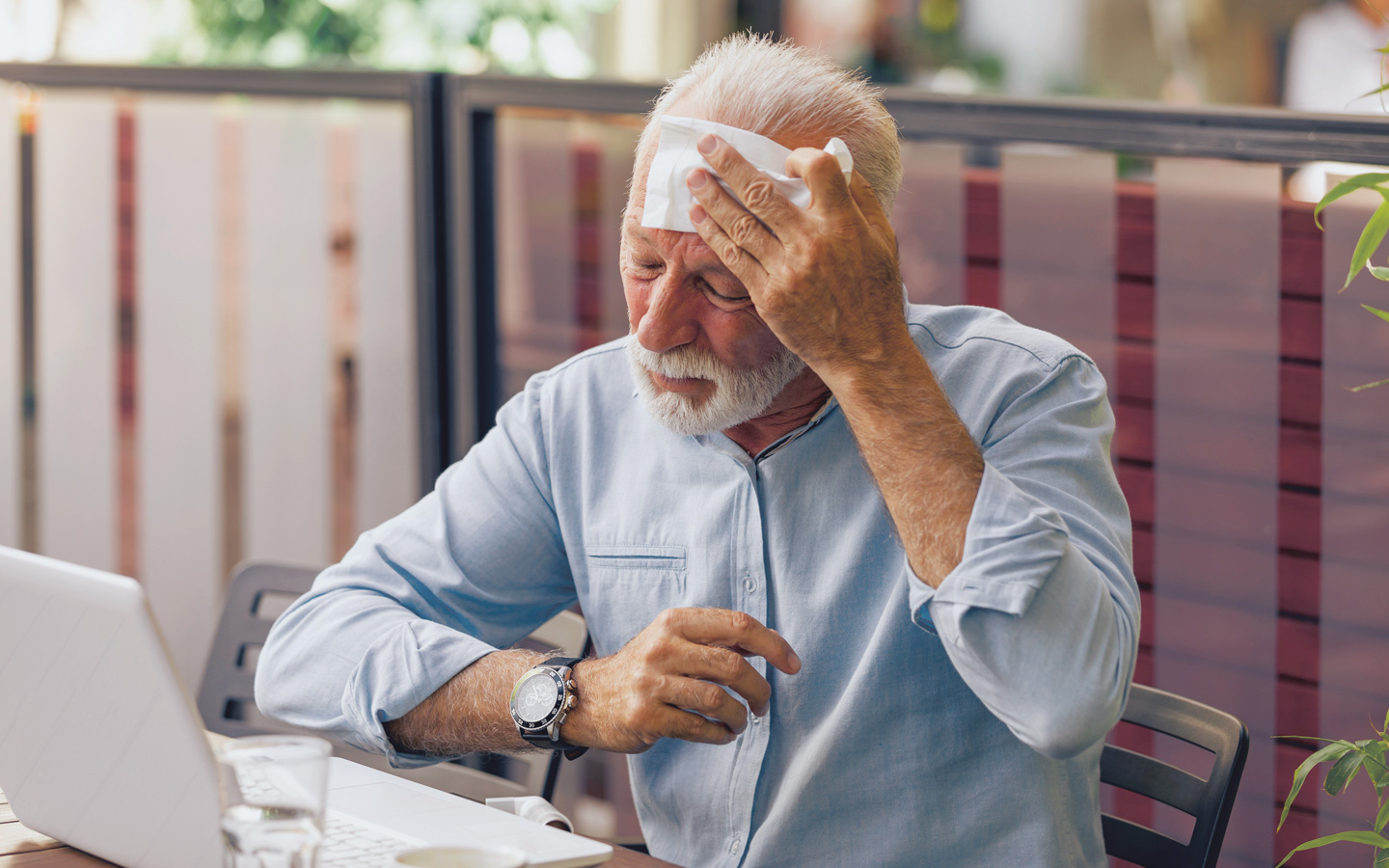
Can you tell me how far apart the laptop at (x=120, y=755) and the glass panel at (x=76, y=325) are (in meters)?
2.03

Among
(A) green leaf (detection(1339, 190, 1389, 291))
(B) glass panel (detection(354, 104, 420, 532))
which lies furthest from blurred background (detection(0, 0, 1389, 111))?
(A) green leaf (detection(1339, 190, 1389, 291))

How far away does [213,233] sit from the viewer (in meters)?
2.77

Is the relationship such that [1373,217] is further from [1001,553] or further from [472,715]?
[472,715]

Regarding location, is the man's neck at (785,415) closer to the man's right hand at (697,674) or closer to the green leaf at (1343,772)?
the man's right hand at (697,674)

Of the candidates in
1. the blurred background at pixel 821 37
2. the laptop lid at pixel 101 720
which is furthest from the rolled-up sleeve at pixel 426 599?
the blurred background at pixel 821 37

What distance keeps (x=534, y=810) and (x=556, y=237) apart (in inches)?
59.4

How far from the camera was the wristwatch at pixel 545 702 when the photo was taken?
1210mm

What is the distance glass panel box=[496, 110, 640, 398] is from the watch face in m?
1.20

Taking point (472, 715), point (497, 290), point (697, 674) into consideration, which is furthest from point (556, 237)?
point (697, 674)

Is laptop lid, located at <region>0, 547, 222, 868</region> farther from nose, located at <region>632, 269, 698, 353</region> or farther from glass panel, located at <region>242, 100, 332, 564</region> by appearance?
glass panel, located at <region>242, 100, 332, 564</region>

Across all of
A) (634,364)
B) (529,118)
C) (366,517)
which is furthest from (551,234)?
(634,364)

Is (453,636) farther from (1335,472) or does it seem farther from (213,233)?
(213,233)

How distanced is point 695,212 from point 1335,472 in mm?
928

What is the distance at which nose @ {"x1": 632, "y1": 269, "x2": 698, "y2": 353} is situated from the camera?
1.31 metres
